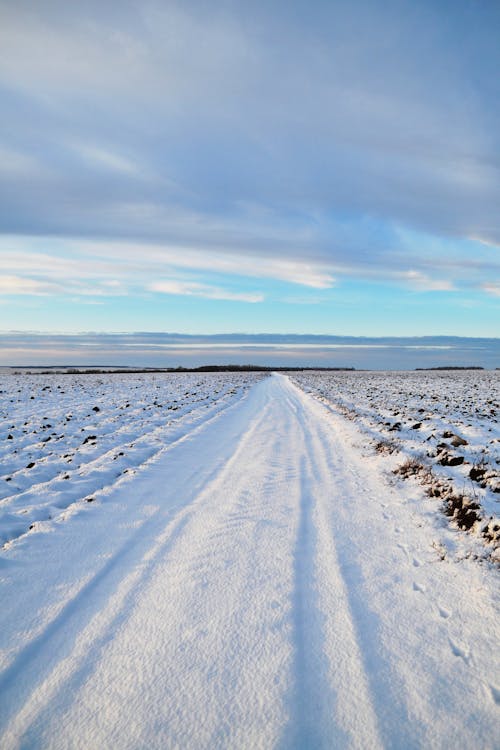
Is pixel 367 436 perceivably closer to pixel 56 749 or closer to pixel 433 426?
pixel 433 426

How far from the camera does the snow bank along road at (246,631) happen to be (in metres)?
2.47

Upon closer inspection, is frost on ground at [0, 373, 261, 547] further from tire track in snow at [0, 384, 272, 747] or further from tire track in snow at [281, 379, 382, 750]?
tire track in snow at [281, 379, 382, 750]

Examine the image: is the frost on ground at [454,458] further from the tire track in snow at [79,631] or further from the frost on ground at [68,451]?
the frost on ground at [68,451]

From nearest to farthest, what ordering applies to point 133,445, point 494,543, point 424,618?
point 424,618 < point 494,543 < point 133,445

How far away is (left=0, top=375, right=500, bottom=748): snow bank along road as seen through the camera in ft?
8.10

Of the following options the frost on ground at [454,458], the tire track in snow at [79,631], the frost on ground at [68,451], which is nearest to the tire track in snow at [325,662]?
the tire track in snow at [79,631]

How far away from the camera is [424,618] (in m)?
3.46

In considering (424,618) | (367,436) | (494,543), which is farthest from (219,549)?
(367,436)

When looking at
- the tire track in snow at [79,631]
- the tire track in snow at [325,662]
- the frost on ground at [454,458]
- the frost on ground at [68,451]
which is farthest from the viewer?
the frost on ground at [68,451]

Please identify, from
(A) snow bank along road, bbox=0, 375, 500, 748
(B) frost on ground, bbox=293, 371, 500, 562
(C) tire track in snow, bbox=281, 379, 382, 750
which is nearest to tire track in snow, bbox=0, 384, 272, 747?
(A) snow bank along road, bbox=0, 375, 500, 748

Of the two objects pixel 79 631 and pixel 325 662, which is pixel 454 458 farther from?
pixel 79 631

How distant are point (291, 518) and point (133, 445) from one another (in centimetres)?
568

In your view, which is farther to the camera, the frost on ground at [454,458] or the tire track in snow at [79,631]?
the frost on ground at [454,458]

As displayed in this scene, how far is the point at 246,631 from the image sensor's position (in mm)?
3279
